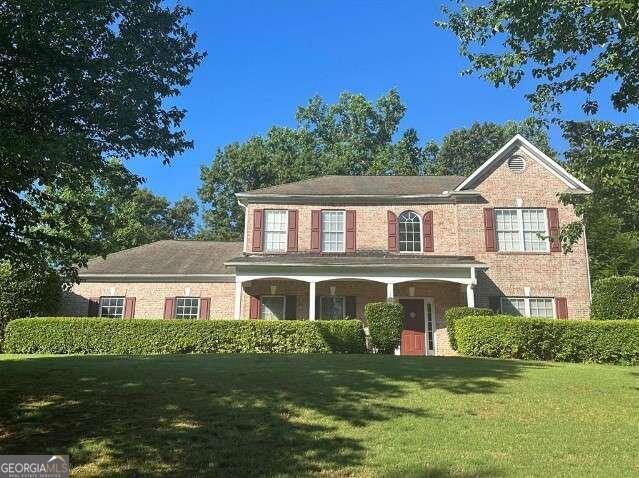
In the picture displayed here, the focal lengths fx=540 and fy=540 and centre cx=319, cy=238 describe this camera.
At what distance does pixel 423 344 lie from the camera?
2127 centimetres

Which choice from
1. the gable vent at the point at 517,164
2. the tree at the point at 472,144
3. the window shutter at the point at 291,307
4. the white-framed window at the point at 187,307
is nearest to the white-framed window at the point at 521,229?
the gable vent at the point at 517,164

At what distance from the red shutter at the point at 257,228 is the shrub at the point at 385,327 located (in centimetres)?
637

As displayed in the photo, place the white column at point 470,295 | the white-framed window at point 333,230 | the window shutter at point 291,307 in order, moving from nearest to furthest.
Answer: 1. the white column at point 470,295
2. the window shutter at point 291,307
3. the white-framed window at point 333,230

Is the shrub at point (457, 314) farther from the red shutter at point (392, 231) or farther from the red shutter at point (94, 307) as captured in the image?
the red shutter at point (94, 307)

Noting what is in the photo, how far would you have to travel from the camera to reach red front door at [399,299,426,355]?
21.2m

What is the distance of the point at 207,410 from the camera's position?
25.2 ft

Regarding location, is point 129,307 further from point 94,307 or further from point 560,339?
point 560,339

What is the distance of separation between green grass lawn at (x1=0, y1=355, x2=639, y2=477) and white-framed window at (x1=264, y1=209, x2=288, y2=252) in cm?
1117

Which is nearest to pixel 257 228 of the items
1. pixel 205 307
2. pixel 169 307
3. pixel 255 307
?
pixel 255 307

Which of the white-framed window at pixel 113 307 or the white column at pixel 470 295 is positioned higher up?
the white column at pixel 470 295

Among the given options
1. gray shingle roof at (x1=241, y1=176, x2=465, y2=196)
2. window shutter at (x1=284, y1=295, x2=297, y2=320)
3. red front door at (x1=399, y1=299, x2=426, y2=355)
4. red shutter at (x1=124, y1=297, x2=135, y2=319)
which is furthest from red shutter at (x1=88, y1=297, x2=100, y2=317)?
red front door at (x1=399, y1=299, x2=426, y2=355)

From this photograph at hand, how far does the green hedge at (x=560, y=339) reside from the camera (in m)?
15.9

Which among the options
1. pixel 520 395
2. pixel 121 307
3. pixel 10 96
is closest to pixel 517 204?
pixel 520 395

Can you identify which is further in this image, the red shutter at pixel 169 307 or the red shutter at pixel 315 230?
the red shutter at pixel 169 307
